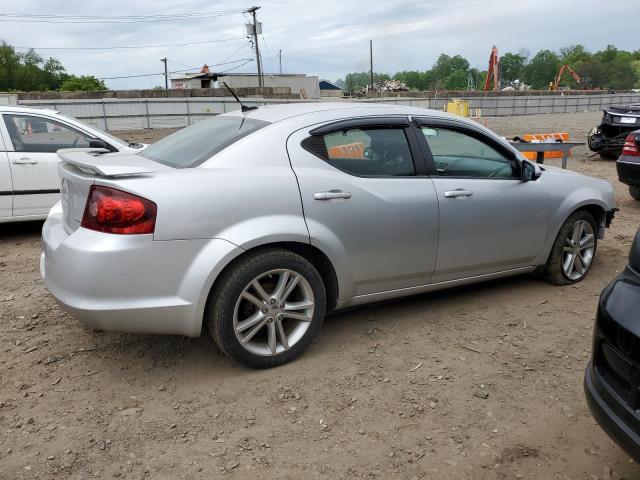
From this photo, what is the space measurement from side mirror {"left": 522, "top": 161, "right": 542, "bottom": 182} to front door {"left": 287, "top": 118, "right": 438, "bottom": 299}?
2.93 ft

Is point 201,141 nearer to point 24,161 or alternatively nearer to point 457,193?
point 457,193

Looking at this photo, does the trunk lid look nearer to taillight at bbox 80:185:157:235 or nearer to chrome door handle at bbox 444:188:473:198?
taillight at bbox 80:185:157:235

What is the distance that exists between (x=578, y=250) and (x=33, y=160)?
5.57 m

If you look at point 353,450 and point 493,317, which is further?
point 493,317

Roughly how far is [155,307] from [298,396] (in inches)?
35.8

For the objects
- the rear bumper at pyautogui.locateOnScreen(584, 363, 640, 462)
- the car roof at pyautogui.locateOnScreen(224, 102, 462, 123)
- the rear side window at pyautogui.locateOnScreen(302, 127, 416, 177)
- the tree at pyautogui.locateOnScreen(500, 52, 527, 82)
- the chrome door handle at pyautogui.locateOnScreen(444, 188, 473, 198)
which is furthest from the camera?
the tree at pyautogui.locateOnScreen(500, 52, 527, 82)

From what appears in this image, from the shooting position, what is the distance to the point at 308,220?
3217 mm

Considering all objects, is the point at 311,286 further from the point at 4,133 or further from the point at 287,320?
the point at 4,133

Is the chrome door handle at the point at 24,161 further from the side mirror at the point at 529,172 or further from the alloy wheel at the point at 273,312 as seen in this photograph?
the side mirror at the point at 529,172

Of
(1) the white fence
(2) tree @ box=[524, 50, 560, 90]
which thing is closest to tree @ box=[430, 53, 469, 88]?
(2) tree @ box=[524, 50, 560, 90]

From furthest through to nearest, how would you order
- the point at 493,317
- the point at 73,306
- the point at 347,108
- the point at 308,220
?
1. the point at 493,317
2. the point at 347,108
3. the point at 308,220
4. the point at 73,306

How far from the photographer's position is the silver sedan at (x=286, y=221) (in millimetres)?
2865

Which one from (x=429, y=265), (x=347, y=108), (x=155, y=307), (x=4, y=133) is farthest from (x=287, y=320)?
(x=4, y=133)

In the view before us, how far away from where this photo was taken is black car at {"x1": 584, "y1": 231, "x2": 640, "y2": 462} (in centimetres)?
194
